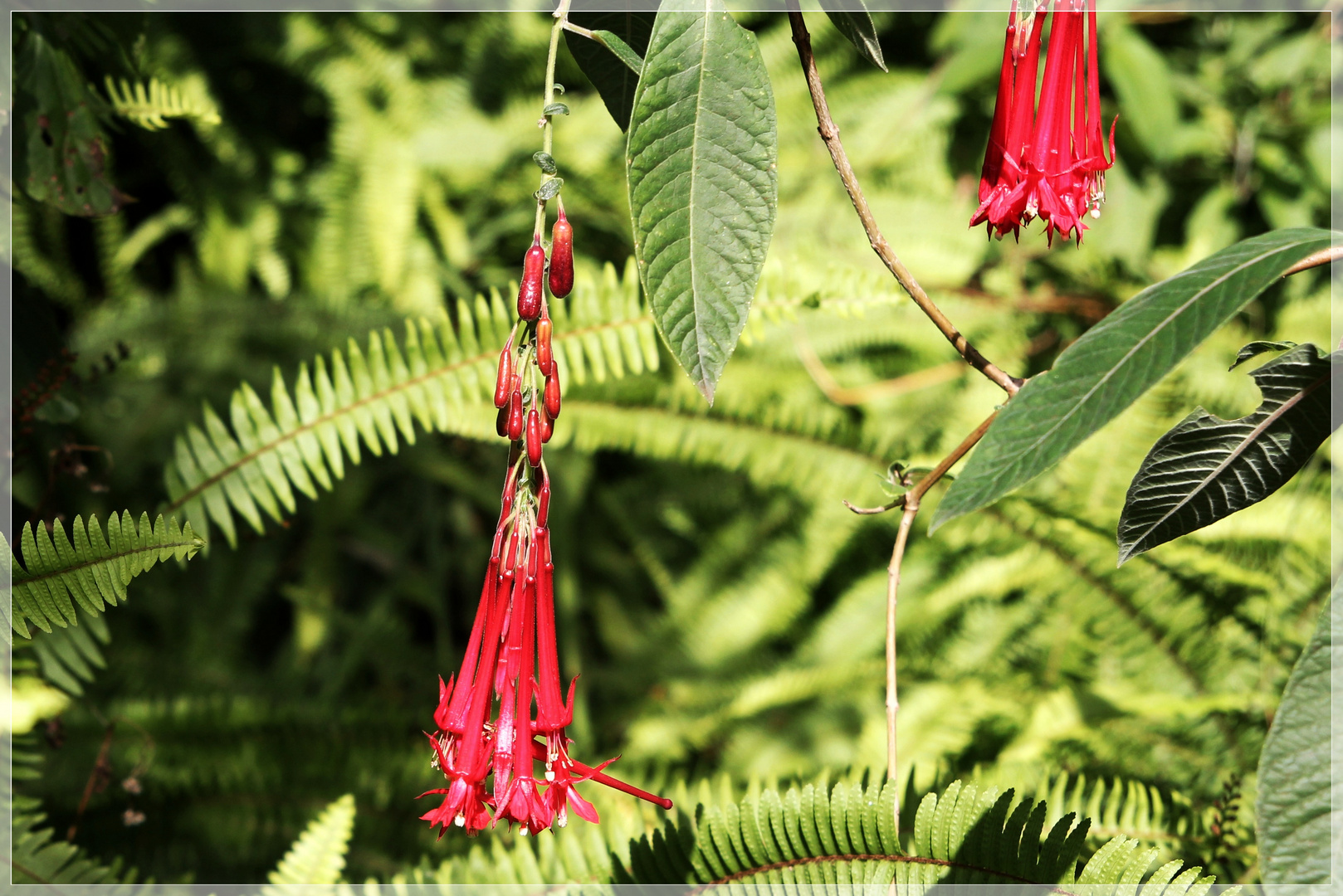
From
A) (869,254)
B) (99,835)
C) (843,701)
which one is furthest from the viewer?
(869,254)

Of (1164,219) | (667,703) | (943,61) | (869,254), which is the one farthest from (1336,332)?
(667,703)

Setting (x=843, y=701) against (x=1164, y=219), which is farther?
(x=1164, y=219)

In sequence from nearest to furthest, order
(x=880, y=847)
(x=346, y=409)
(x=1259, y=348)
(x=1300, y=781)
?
(x=1300, y=781)
(x=1259, y=348)
(x=880, y=847)
(x=346, y=409)

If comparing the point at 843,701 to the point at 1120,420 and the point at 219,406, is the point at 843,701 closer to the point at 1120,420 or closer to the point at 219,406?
the point at 1120,420

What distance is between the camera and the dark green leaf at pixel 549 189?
0.38 meters

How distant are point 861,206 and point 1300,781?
33 centimetres

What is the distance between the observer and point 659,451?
114cm

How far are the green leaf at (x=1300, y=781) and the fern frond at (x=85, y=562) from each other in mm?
538

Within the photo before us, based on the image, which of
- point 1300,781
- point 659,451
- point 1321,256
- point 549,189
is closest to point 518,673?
point 549,189

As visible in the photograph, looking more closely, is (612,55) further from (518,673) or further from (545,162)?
(518,673)

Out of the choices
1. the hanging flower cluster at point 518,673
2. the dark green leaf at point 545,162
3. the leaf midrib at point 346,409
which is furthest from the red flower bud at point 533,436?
the leaf midrib at point 346,409

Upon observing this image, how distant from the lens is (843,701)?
4.73 ft

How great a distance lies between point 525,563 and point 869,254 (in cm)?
127

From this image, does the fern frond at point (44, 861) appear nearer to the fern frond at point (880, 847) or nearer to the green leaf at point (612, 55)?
the fern frond at point (880, 847)
